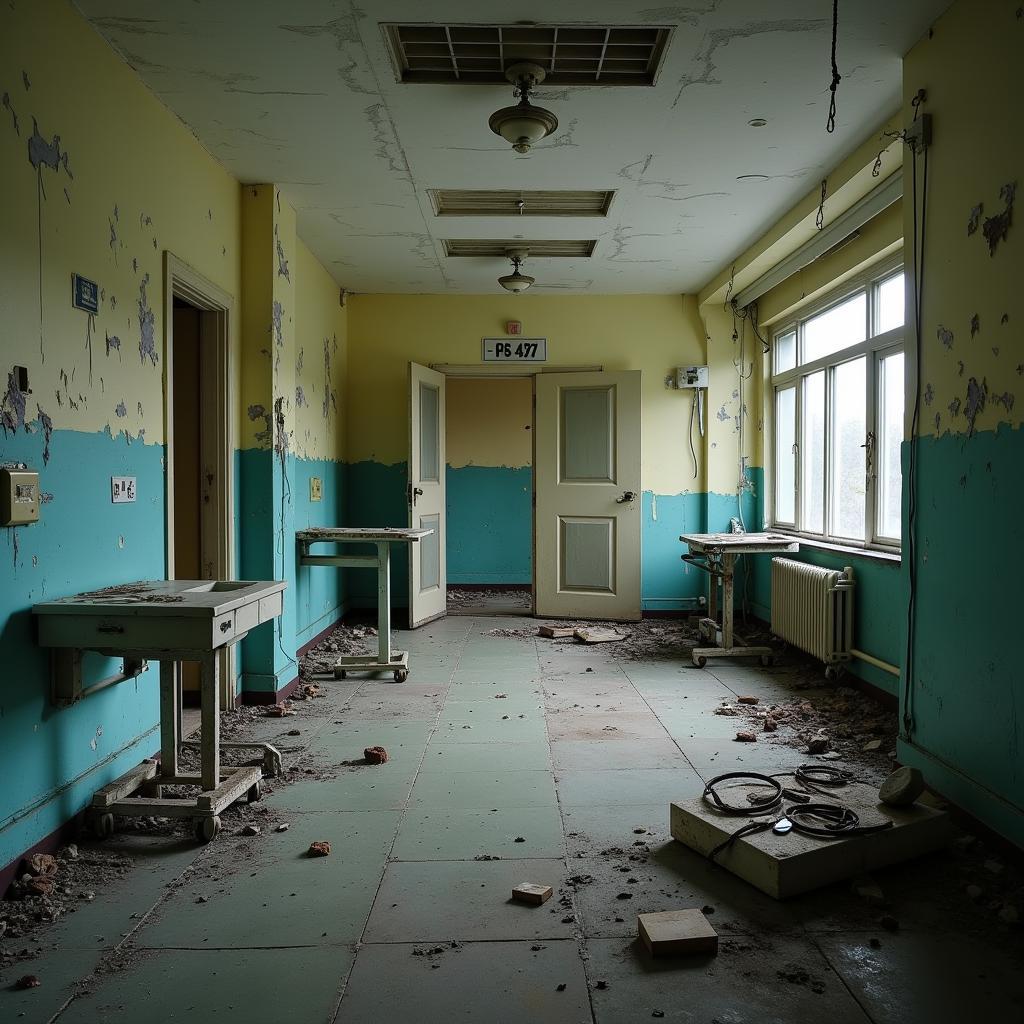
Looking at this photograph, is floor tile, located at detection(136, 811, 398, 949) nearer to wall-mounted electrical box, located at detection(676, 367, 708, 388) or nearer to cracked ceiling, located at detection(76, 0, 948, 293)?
cracked ceiling, located at detection(76, 0, 948, 293)

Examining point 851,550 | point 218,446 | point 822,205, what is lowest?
point 851,550

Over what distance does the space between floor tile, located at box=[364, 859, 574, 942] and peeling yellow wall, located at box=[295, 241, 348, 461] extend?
138 inches

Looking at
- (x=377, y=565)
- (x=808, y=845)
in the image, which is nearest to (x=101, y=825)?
(x=808, y=845)

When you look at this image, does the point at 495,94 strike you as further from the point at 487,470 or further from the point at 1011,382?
the point at 487,470

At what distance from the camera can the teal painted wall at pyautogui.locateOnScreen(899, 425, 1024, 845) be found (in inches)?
96.9

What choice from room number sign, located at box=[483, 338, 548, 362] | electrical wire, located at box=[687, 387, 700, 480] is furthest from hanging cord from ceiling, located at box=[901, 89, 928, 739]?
room number sign, located at box=[483, 338, 548, 362]

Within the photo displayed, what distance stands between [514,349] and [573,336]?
0.52m

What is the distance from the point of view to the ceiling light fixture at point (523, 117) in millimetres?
3201


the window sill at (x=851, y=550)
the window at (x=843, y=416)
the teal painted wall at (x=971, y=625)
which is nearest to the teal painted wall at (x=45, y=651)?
the teal painted wall at (x=971, y=625)

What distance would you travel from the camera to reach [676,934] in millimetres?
1975

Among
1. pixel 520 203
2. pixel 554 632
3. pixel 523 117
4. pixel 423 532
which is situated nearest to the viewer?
pixel 523 117

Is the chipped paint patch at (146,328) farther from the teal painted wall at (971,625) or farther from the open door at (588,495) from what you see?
the open door at (588,495)

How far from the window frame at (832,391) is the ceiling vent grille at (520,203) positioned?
5.19 feet

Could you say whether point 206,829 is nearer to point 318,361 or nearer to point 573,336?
point 318,361
